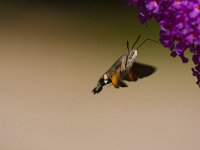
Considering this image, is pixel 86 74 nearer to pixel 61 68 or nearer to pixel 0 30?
pixel 61 68

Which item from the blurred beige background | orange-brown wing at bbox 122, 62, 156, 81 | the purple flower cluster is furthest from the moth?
the blurred beige background

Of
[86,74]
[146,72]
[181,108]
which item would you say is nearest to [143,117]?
[181,108]

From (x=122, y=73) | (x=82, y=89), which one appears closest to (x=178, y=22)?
(x=122, y=73)

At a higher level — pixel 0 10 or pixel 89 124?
pixel 0 10

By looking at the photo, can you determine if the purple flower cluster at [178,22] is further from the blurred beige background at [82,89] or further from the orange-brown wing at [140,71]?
the blurred beige background at [82,89]

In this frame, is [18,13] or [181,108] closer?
[181,108]

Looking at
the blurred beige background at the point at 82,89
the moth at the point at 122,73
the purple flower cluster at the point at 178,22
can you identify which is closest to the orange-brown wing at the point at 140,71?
the moth at the point at 122,73
